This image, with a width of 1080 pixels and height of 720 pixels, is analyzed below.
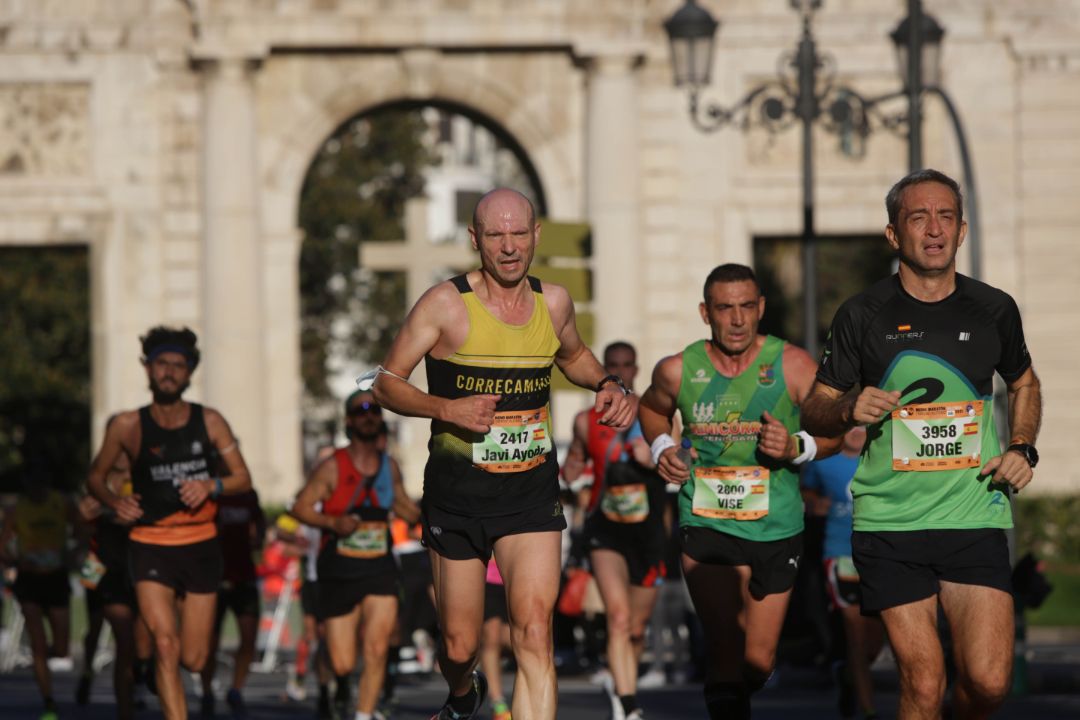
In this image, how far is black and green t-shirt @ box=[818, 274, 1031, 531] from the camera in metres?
8.66

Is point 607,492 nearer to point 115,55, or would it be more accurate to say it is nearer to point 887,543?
point 887,543

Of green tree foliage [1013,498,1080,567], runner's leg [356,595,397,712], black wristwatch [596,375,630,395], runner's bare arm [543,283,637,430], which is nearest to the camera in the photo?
runner's bare arm [543,283,637,430]

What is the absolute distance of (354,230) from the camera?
55438 mm

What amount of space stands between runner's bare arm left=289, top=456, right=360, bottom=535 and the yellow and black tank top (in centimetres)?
422

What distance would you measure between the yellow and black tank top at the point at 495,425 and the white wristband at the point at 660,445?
72 cm

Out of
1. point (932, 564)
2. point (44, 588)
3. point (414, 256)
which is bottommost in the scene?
point (44, 588)

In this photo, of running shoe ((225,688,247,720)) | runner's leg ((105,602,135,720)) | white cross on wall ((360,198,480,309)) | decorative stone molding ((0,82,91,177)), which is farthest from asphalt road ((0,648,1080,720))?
decorative stone molding ((0,82,91,177))

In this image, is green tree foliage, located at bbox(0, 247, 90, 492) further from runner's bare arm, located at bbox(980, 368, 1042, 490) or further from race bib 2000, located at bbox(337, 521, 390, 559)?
runner's bare arm, located at bbox(980, 368, 1042, 490)

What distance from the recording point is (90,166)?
30.4 metres

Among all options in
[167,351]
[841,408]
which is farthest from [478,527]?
[167,351]

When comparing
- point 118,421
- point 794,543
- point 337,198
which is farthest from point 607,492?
point 337,198

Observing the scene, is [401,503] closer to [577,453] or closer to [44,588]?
[577,453]

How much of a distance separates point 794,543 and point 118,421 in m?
3.94

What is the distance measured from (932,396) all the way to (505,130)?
21.9 meters
